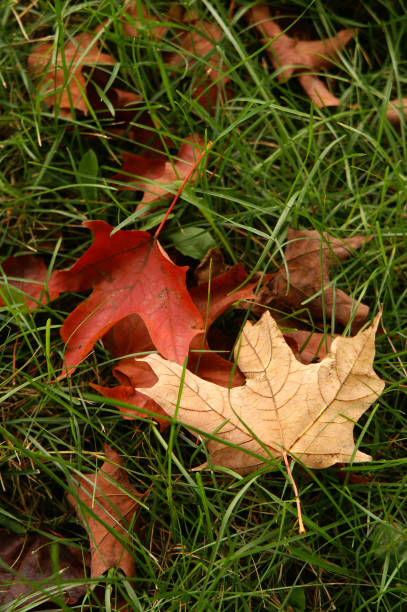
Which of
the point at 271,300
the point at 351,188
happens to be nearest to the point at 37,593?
the point at 271,300

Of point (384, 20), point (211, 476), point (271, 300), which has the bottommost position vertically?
point (211, 476)

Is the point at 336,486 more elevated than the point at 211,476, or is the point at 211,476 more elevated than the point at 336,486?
the point at 211,476

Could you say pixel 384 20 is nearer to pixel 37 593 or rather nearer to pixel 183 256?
pixel 183 256

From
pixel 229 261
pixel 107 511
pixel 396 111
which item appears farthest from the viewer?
pixel 396 111

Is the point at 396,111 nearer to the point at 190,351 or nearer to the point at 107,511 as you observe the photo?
the point at 190,351

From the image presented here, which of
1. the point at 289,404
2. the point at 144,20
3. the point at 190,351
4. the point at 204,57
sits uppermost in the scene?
the point at 144,20

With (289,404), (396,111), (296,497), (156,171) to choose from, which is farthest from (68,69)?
(296,497)

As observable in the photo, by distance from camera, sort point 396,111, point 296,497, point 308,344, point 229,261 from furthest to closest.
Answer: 1. point 396,111
2. point 229,261
3. point 308,344
4. point 296,497
